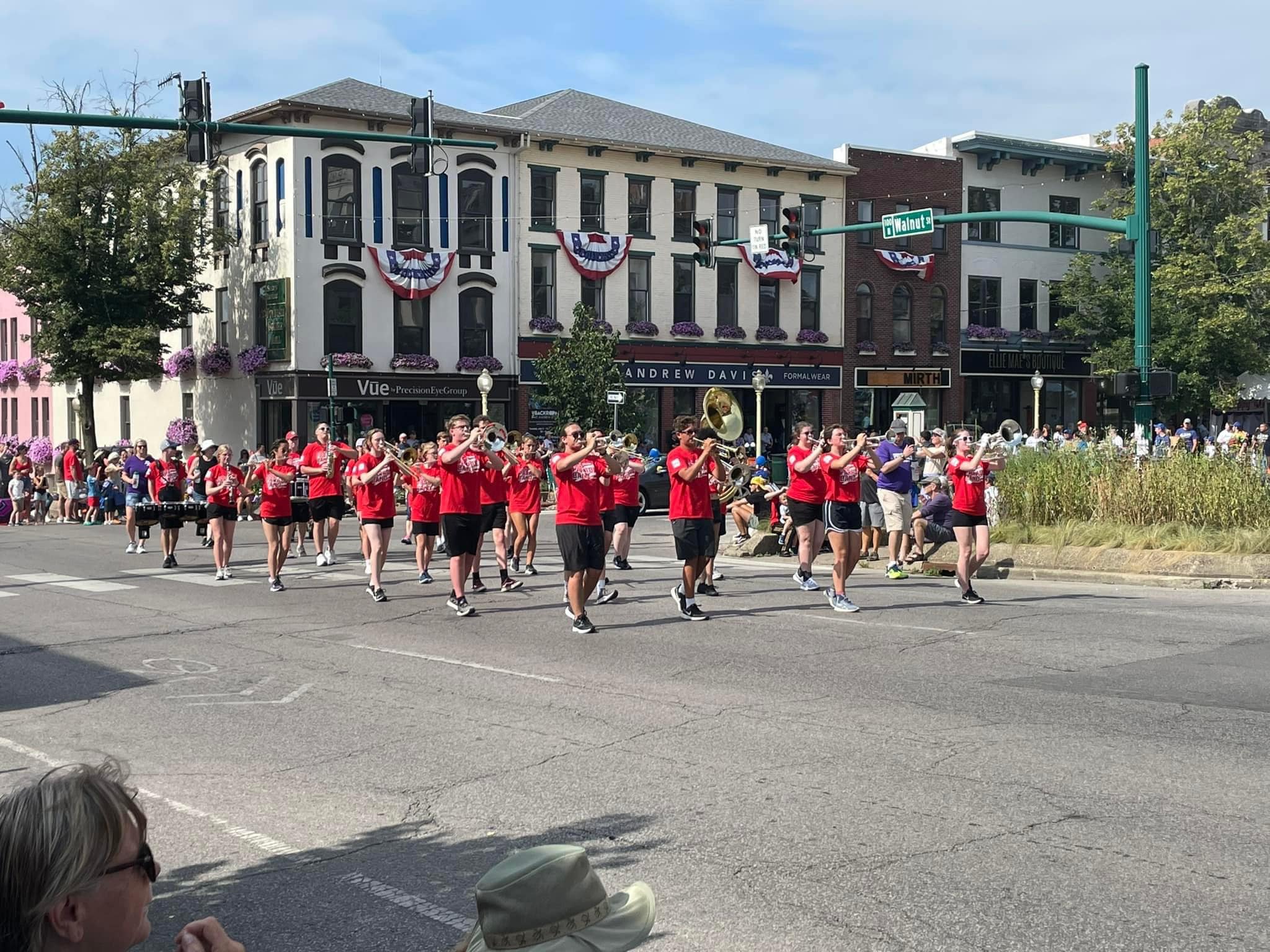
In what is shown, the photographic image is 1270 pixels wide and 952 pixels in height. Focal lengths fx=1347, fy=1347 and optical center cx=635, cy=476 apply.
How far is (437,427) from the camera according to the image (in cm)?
4097

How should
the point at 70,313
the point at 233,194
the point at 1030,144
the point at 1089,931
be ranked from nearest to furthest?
the point at 1089,931 < the point at 70,313 < the point at 233,194 < the point at 1030,144

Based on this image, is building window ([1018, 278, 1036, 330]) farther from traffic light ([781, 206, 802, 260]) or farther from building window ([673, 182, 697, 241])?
traffic light ([781, 206, 802, 260])

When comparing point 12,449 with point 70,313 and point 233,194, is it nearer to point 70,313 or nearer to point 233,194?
point 70,313

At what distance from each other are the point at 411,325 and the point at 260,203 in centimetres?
558

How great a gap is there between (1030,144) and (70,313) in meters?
33.8

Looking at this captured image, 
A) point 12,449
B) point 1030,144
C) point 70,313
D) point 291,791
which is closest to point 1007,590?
point 291,791

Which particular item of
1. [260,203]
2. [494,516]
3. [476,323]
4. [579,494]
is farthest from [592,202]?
[579,494]

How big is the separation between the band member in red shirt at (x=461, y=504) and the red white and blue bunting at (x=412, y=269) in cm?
2651

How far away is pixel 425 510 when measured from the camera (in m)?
16.2

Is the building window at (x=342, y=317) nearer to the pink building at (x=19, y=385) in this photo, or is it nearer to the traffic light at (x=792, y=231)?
the pink building at (x=19, y=385)

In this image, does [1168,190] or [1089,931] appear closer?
[1089,931]

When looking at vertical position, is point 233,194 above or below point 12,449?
above

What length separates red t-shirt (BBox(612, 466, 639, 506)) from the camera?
1667cm

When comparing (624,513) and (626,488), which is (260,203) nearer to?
(624,513)
